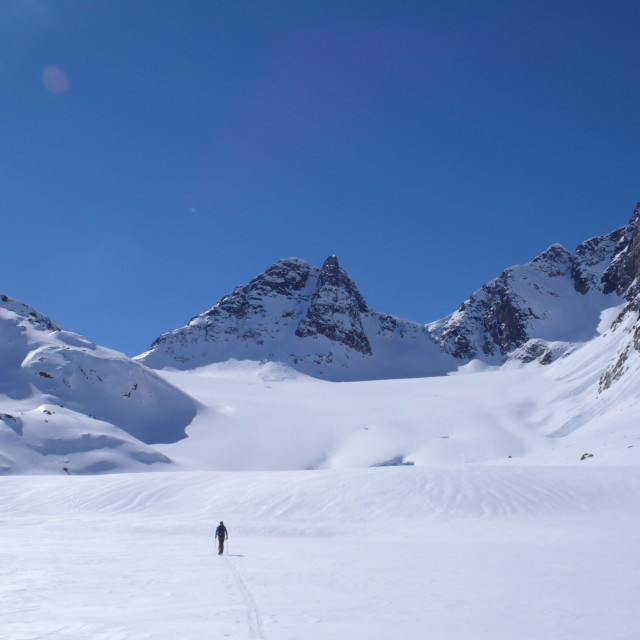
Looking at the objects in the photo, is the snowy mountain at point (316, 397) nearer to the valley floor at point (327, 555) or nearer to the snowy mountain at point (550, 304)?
the snowy mountain at point (550, 304)

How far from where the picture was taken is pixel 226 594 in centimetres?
1219

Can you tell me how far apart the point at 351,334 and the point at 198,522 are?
13846 centimetres

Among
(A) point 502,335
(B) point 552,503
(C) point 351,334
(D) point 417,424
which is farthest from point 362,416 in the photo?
(A) point 502,335

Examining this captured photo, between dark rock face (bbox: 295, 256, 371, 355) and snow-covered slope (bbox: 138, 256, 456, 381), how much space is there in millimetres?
282

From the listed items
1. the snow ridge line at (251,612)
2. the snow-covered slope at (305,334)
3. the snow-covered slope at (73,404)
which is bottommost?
the snow ridge line at (251,612)

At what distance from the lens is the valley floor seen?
32.2 feet

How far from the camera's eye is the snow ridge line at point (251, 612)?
8938mm

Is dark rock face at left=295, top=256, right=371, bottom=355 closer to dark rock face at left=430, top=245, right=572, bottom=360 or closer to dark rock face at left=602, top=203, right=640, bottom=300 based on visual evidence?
dark rock face at left=430, top=245, right=572, bottom=360

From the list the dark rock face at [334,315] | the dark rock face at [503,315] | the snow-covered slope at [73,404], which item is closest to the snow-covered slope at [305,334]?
the dark rock face at [334,315]

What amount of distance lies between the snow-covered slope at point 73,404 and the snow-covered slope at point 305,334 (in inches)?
2548

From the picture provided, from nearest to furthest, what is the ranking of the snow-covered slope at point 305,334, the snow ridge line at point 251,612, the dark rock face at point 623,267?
the snow ridge line at point 251,612 → the dark rock face at point 623,267 → the snow-covered slope at point 305,334

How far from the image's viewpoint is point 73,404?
7031 cm

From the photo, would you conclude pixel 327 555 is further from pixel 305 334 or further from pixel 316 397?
pixel 305 334

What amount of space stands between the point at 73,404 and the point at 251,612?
66.8 meters
